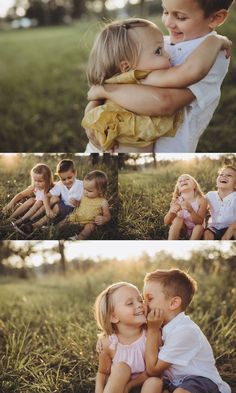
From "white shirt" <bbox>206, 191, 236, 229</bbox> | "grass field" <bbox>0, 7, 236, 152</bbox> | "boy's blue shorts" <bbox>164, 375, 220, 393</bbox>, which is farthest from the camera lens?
"grass field" <bbox>0, 7, 236, 152</bbox>

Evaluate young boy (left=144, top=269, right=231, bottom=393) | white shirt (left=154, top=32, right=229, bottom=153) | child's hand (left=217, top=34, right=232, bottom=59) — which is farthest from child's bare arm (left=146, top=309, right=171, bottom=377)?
child's hand (left=217, top=34, right=232, bottom=59)

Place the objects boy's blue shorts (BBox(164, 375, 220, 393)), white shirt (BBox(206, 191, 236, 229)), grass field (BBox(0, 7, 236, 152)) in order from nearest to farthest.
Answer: boy's blue shorts (BBox(164, 375, 220, 393)) < white shirt (BBox(206, 191, 236, 229)) < grass field (BBox(0, 7, 236, 152))

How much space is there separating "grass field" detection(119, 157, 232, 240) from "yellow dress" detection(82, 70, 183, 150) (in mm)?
85

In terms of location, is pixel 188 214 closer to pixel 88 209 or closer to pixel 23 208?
pixel 88 209

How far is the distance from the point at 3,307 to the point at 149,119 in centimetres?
86

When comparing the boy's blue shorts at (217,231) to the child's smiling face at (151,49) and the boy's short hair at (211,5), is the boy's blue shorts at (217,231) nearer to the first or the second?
the child's smiling face at (151,49)

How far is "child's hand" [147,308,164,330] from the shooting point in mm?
1755

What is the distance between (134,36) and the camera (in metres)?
1.84

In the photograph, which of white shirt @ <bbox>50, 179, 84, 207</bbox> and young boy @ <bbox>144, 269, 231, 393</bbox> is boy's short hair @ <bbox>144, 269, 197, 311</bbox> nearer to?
young boy @ <bbox>144, 269, 231, 393</bbox>

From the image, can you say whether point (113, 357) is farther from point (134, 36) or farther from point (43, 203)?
point (134, 36)

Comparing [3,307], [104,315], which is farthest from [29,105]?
[104,315]

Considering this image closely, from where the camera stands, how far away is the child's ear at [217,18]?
1879 mm

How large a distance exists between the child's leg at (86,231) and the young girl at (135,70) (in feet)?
0.70

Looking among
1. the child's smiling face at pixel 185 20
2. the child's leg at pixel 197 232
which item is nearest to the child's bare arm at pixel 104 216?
the child's leg at pixel 197 232
